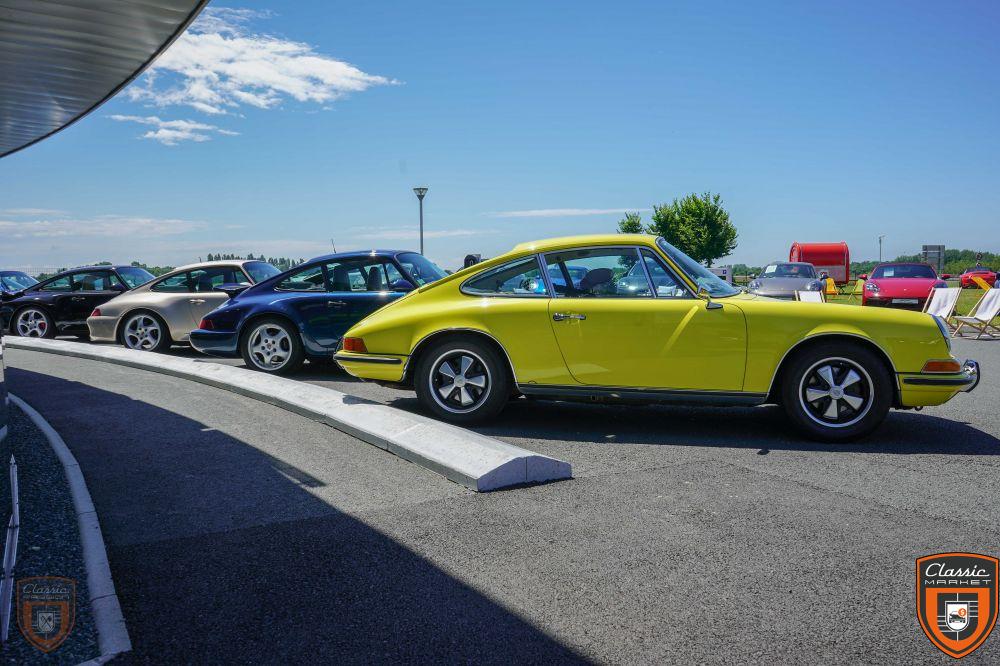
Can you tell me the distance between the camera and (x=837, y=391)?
17.9 feet

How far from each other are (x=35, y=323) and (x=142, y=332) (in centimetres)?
414

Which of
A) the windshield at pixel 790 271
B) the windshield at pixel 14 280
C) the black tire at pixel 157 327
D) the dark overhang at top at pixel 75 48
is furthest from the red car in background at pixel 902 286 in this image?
the windshield at pixel 14 280

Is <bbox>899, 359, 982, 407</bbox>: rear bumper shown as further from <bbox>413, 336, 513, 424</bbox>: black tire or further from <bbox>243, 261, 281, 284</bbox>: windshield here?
<bbox>243, 261, 281, 284</bbox>: windshield

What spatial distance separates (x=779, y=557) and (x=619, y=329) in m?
2.67

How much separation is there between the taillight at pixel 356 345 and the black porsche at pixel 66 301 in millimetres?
9344

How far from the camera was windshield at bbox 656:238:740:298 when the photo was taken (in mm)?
5832

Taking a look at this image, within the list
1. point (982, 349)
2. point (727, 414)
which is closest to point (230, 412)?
point (727, 414)

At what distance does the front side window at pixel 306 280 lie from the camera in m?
9.19

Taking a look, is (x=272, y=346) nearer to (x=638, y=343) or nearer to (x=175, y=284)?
(x=175, y=284)

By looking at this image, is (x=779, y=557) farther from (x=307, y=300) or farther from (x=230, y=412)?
(x=307, y=300)

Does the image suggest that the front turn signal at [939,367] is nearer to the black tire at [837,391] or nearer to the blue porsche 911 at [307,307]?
the black tire at [837,391]

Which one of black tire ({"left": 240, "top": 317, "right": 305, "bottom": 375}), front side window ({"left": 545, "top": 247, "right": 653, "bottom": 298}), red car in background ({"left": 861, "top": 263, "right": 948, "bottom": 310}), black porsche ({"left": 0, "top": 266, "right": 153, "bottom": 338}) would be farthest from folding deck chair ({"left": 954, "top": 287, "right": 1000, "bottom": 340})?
black porsche ({"left": 0, "top": 266, "right": 153, "bottom": 338})

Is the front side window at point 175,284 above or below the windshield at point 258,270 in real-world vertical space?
below

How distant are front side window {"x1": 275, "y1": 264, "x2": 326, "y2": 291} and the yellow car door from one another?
162 inches
